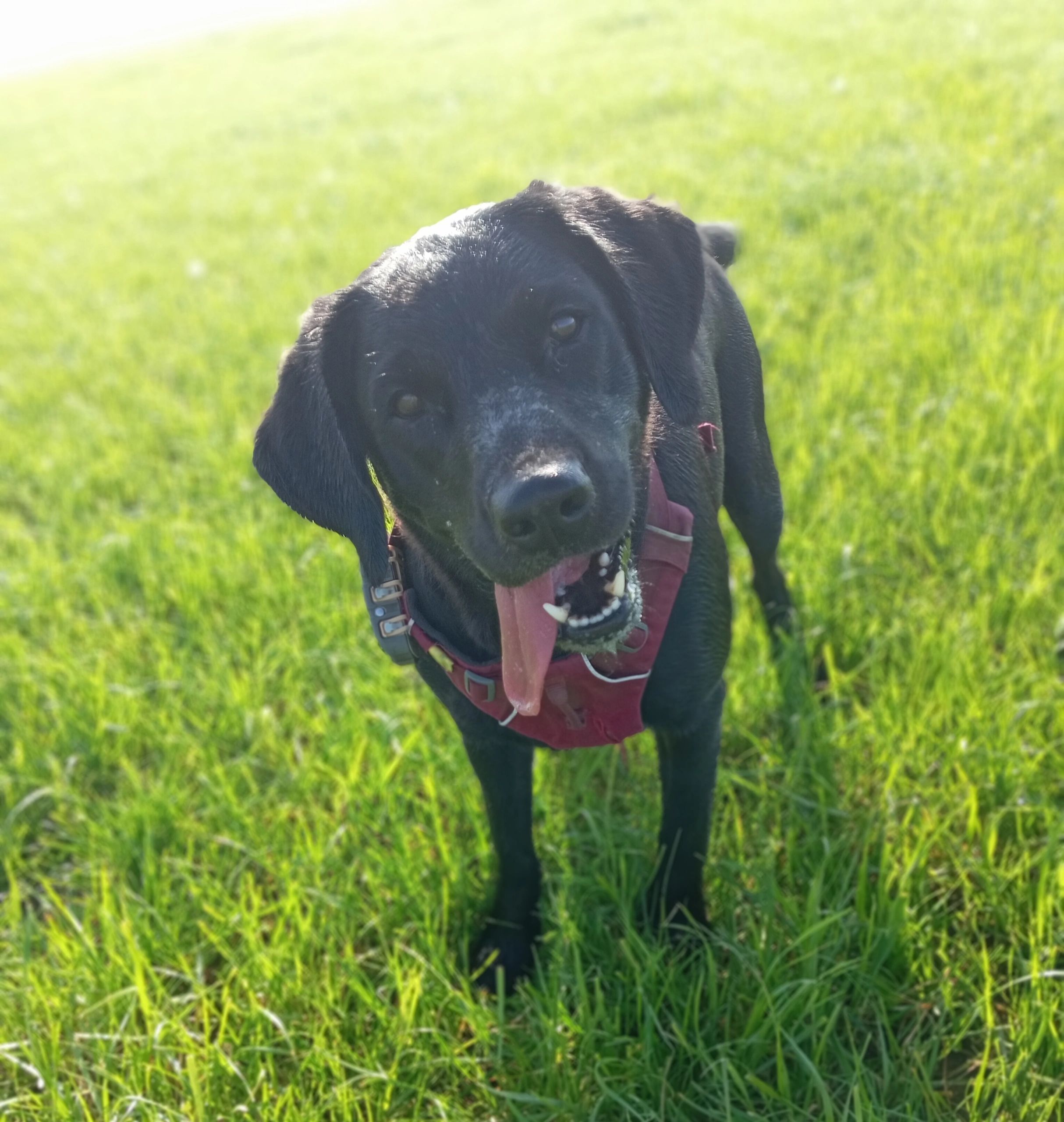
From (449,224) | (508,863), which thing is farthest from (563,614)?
(449,224)

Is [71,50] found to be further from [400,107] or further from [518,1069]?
[518,1069]

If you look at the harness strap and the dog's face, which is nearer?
the dog's face

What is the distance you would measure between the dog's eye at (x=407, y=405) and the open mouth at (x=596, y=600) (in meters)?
0.43

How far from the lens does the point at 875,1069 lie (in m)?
1.86

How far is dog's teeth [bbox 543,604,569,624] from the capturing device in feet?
5.78

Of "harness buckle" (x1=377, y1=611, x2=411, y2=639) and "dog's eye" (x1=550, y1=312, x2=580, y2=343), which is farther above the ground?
"dog's eye" (x1=550, y1=312, x2=580, y2=343)

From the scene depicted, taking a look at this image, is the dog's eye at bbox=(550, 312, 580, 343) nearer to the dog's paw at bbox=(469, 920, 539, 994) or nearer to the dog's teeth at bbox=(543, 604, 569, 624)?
the dog's teeth at bbox=(543, 604, 569, 624)

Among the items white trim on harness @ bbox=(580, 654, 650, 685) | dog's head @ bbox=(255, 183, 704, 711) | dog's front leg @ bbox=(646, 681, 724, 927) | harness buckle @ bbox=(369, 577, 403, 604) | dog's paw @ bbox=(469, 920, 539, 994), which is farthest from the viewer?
dog's paw @ bbox=(469, 920, 539, 994)

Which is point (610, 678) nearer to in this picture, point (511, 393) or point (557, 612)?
point (557, 612)

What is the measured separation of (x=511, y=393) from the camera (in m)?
1.76

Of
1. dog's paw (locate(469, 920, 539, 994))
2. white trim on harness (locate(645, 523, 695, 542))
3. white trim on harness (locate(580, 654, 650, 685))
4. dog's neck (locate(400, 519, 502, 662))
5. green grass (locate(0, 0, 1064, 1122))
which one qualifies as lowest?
dog's paw (locate(469, 920, 539, 994))

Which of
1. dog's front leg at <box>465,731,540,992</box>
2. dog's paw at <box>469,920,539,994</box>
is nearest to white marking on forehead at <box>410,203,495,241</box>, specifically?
dog's front leg at <box>465,731,540,992</box>

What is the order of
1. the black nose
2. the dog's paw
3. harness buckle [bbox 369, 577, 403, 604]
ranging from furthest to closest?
the dog's paw < harness buckle [bbox 369, 577, 403, 604] < the black nose

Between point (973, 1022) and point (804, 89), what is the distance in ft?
28.6
